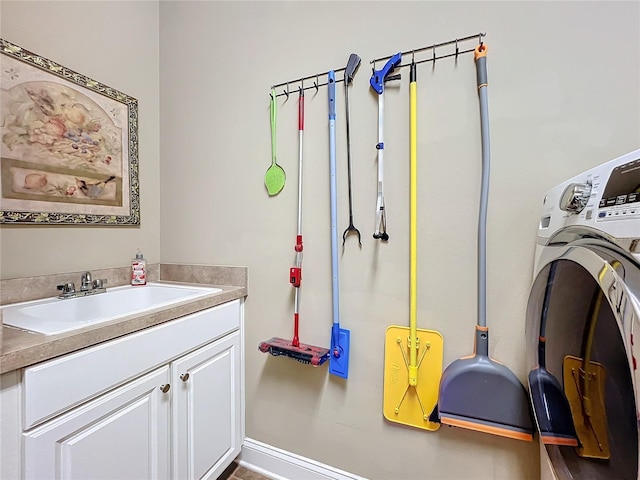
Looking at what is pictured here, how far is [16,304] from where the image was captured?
1.06 m

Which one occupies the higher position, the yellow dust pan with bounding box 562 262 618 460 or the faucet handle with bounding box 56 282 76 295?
the faucet handle with bounding box 56 282 76 295

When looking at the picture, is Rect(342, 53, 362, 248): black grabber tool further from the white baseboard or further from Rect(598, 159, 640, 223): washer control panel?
the white baseboard

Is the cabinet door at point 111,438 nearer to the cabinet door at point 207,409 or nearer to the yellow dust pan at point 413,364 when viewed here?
the cabinet door at point 207,409

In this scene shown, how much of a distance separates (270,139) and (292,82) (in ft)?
0.90

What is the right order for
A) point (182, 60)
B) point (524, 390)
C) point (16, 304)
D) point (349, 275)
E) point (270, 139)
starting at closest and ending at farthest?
point (524, 390) → point (16, 304) → point (349, 275) → point (270, 139) → point (182, 60)

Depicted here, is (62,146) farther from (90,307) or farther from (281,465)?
A: (281,465)

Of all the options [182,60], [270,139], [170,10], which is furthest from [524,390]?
[170,10]

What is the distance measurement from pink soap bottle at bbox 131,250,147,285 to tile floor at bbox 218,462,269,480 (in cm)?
102

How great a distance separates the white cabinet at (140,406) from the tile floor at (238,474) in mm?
142

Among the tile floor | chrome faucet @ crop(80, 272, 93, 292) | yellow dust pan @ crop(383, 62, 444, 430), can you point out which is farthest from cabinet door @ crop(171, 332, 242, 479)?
yellow dust pan @ crop(383, 62, 444, 430)

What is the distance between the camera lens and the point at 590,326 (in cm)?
57

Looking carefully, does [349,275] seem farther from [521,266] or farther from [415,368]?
[521,266]

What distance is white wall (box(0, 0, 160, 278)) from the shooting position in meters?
1.11

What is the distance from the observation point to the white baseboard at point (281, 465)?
1.24 meters
